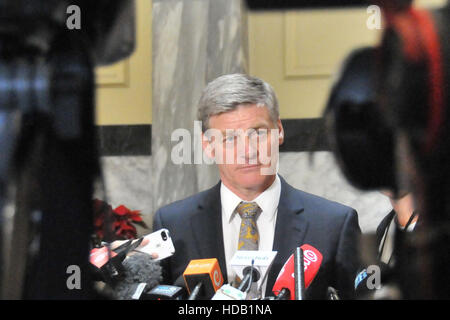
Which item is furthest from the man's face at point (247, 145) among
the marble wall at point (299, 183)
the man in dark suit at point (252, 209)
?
the marble wall at point (299, 183)

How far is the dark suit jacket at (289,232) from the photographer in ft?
4.32

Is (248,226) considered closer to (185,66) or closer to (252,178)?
(252,178)

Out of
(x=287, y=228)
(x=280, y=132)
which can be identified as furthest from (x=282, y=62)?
(x=287, y=228)

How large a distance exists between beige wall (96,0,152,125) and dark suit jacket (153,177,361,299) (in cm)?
27

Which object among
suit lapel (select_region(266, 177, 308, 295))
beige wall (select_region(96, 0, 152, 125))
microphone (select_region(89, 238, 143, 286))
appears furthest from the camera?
beige wall (select_region(96, 0, 152, 125))

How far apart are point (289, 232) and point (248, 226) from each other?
10 cm

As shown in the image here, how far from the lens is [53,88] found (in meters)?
1.03

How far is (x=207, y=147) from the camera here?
4.89 ft

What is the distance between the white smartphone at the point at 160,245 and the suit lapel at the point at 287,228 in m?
0.24

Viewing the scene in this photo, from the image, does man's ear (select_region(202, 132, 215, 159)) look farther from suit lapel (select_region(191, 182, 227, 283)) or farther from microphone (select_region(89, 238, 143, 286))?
microphone (select_region(89, 238, 143, 286))

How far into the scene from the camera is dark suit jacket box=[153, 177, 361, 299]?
1317mm

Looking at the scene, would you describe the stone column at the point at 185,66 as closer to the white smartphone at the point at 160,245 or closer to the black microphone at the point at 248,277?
the white smartphone at the point at 160,245

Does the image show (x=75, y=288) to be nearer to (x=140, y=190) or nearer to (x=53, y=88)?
(x=53, y=88)

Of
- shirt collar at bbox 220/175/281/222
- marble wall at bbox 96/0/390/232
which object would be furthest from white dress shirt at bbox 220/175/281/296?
marble wall at bbox 96/0/390/232
